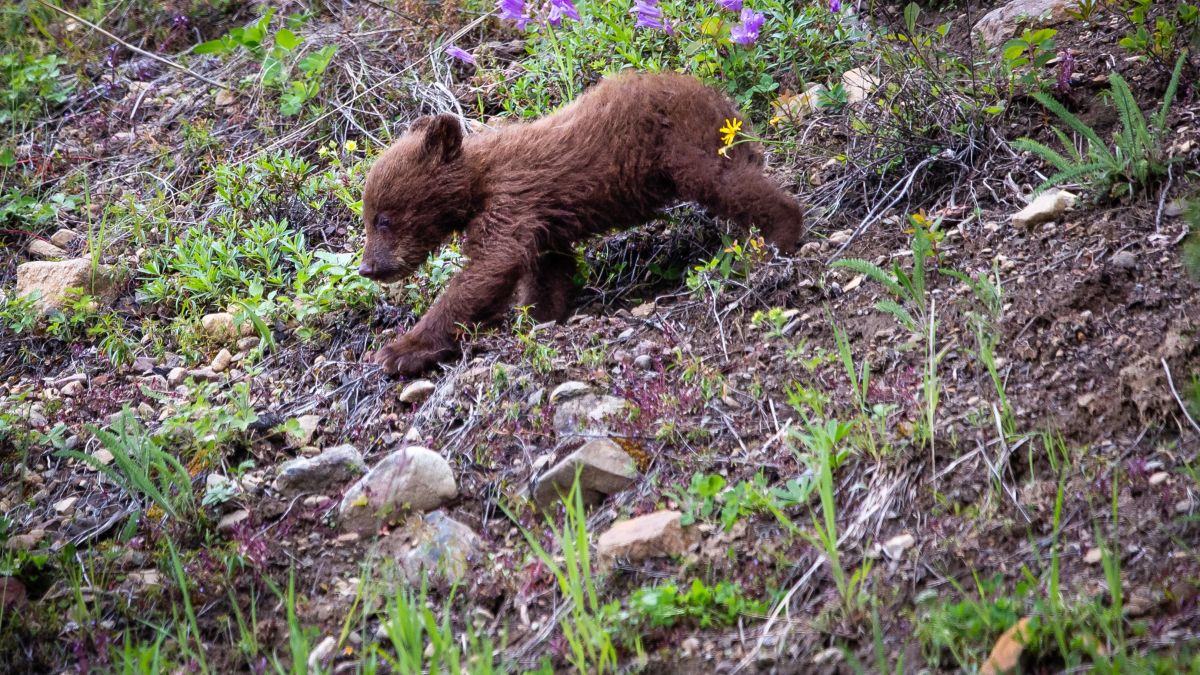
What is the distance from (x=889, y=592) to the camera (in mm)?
2963

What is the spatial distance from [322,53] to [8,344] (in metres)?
2.79

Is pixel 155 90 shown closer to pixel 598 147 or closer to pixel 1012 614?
pixel 598 147

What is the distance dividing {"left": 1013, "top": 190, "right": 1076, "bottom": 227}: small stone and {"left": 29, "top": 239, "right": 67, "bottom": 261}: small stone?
5.63 meters

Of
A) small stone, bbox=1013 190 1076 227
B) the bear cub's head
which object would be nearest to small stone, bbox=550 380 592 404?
the bear cub's head

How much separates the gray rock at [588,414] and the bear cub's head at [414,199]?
1.47 m

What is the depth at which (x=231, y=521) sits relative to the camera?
3971 mm

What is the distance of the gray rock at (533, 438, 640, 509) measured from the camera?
3.66 m

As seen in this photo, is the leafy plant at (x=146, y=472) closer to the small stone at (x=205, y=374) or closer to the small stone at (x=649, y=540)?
the small stone at (x=205, y=374)

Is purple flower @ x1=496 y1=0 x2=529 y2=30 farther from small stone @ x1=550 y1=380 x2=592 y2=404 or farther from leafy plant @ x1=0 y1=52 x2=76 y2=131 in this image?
leafy plant @ x1=0 y1=52 x2=76 y2=131

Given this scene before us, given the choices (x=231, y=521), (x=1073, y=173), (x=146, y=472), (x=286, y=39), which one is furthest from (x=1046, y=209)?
(x=286, y=39)

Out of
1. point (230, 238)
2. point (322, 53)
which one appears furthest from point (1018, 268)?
point (322, 53)

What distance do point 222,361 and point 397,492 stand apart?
6.86 ft

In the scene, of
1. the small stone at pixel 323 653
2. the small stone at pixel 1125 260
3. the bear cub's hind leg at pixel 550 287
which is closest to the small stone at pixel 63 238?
the bear cub's hind leg at pixel 550 287

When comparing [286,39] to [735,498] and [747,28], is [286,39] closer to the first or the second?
[747,28]
